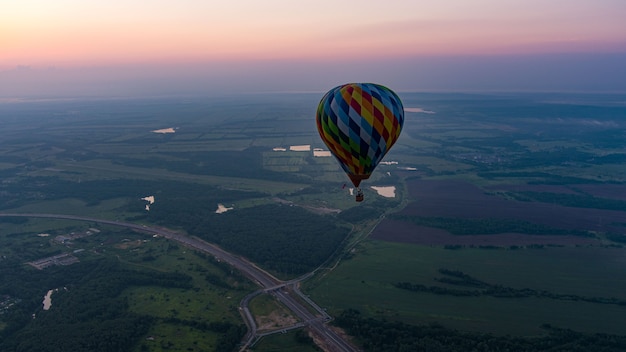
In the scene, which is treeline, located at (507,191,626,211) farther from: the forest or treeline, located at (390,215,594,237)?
the forest

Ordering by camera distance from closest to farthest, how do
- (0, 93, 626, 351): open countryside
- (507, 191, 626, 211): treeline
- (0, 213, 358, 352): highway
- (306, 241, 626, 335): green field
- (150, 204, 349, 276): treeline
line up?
(0, 213, 358, 352): highway
(0, 93, 626, 351): open countryside
(306, 241, 626, 335): green field
(150, 204, 349, 276): treeline
(507, 191, 626, 211): treeline

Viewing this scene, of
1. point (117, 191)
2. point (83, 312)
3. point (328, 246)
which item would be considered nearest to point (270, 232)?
point (328, 246)

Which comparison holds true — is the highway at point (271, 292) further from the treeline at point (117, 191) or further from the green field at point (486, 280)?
the treeline at point (117, 191)

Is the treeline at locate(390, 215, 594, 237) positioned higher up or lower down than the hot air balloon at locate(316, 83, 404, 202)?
lower down

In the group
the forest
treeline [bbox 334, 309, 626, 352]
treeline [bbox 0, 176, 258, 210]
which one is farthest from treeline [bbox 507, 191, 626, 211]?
the forest

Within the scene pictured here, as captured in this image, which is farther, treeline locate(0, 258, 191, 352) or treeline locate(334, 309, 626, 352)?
treeline locate(0, 258, 191, 352)

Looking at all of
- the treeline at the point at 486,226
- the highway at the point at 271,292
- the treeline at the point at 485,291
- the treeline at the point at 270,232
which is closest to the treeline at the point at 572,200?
the treeline at the point at 486,226

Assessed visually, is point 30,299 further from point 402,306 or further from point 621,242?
point 621,242

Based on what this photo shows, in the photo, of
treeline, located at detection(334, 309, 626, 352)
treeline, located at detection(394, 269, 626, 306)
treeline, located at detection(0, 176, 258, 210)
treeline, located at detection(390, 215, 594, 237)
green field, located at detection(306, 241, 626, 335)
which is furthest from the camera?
treeline, located at detection(0, 176, 258, 210)
